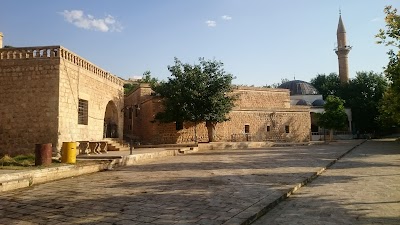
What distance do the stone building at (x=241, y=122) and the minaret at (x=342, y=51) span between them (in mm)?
16088

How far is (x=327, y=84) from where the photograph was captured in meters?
50.2

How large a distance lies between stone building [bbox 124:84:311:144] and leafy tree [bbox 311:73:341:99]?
65.5 ft

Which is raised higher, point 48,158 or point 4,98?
point 4,98

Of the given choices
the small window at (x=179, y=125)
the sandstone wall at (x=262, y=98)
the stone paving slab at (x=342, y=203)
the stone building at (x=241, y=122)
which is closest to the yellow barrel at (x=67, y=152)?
the stone paving slab at (x=342, y=203)

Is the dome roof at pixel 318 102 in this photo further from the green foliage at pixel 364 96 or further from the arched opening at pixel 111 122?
the arched opening at pixel 111 122

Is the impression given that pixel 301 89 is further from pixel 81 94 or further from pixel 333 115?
pixel 81 94

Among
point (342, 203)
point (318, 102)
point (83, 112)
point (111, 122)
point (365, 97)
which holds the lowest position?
point (342, 203)

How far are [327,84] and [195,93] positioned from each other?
36.5 meters

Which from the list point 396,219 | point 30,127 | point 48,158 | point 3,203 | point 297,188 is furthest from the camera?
point 30,127

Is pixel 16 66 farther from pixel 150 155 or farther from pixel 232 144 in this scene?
pixel 232 144

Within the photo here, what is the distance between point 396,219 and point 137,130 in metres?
23.3

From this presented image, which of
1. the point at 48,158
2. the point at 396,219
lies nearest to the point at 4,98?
the point at 48,158

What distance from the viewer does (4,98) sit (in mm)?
13117

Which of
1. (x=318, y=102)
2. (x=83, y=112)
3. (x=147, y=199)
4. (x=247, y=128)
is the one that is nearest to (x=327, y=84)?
(x=318, y=102)
